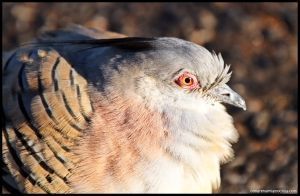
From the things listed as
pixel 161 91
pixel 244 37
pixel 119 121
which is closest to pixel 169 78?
pixel 161 91

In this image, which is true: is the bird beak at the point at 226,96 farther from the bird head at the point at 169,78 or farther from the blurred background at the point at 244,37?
the blurred background at the point at 244,37

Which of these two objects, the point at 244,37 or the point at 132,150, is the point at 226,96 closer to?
the point at 132,150

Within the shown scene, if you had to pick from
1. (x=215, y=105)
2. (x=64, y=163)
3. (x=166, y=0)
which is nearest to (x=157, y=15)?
(x=166, y=0)

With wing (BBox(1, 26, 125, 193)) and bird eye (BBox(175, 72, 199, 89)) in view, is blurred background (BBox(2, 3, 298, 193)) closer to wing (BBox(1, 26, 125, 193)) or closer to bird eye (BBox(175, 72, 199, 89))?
bird eye (BBox(175, 72, 199, 89))

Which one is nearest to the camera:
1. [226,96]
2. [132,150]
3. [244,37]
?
[132,150]

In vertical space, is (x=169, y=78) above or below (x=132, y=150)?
above

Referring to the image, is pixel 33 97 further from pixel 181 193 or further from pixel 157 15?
pixel 157 15

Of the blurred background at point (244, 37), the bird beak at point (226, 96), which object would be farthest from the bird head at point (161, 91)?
the blurred background at point (244, 37)

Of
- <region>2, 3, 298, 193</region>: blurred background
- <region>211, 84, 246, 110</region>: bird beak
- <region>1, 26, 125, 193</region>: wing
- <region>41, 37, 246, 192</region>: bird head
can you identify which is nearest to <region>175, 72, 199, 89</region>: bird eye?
<region>41, 37, 246, 192</region>: bird head
